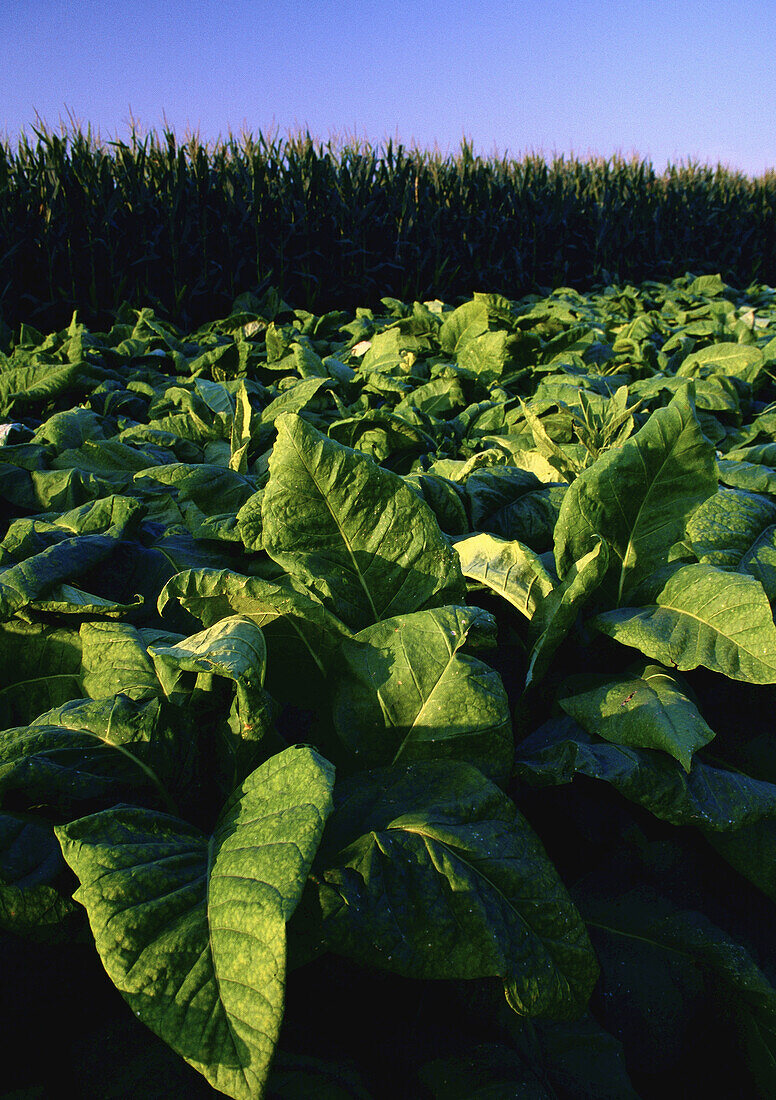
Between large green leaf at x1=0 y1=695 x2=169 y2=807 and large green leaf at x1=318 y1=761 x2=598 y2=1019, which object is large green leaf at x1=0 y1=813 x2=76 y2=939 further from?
large green leaf at x1=318 y1=761 x2=598 y2=1019

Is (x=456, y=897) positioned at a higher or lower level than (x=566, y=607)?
lower

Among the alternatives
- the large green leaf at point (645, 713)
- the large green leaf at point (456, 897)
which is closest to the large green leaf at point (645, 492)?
the large green leaf at point (645, 713)

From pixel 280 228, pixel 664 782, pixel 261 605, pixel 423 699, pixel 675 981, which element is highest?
pixel 280 228

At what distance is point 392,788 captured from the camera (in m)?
0.97

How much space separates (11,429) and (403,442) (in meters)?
1.26

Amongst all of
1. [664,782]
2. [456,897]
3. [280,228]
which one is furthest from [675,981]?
[280,228]

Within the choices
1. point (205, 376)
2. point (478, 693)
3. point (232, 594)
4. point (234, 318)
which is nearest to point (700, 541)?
point (478, 693)

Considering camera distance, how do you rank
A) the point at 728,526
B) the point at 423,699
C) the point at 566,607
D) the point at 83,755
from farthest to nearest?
the point at 728,526
the point at 566,607
the point at 423,699
the point at 83,755

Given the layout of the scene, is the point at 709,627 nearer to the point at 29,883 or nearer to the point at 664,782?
the point at 664,782

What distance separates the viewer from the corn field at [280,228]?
21.3 ft

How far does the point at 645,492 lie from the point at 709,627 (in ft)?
1.01

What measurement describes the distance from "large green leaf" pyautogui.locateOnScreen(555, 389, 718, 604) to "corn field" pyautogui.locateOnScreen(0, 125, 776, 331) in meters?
6.10

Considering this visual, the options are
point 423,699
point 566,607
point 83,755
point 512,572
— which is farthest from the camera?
point 512,572

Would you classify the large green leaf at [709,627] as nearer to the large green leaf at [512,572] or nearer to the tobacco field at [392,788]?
the tobacco field at [392,788]
